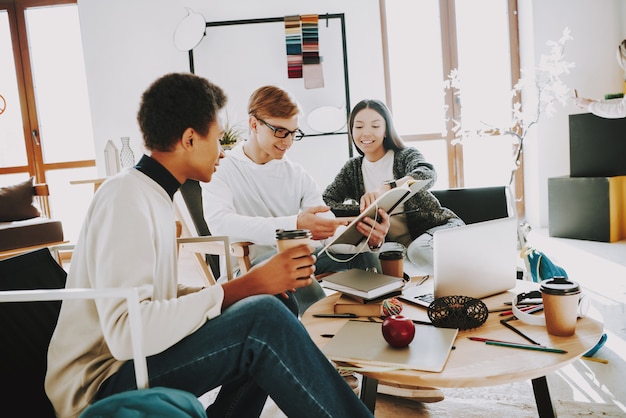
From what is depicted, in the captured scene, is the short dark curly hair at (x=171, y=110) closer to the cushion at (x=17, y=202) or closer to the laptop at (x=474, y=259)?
the laptop at (x=474, y=259)

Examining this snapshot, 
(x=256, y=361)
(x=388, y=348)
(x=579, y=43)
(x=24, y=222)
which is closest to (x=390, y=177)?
(x=388, y=348)

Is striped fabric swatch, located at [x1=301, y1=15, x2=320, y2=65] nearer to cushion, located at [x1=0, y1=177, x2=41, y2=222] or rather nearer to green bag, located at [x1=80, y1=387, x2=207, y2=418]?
cushion, located at [x1=0, y1=177, x2=41, y2=222]

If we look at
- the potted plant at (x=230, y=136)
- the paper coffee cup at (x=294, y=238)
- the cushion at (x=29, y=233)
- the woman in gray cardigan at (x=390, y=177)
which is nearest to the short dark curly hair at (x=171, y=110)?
the paper coffee cup at (x=294, y=238)

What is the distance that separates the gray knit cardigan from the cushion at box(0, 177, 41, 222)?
3.23m

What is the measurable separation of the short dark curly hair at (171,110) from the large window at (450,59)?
400 cm

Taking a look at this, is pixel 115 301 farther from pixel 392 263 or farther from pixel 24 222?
pixel 24 222

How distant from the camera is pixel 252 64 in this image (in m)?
4.68

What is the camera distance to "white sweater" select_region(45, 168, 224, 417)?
2.98 ft

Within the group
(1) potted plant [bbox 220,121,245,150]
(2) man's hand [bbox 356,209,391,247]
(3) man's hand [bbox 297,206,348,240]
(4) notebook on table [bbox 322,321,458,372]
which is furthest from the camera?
(1) potted plant [bbox 220,121,245,150]

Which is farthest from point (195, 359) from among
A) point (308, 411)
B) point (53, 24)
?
point (53, 24)

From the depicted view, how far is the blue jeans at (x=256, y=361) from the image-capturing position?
942 mm

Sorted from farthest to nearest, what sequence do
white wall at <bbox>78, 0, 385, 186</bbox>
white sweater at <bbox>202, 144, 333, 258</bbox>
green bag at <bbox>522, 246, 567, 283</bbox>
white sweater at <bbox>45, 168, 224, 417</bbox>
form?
white wall at <bbox>78, 0, 385, 186</bbox> < green bag at <bbox>522, 246, 567, 283</bbox> < white sweater at <bbox>202, 144, 333, 258</bbox> < white sweater at <bbox>45, 168, 224, 417</bbox>

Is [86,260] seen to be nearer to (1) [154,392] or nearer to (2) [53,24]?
(1) [154,392]

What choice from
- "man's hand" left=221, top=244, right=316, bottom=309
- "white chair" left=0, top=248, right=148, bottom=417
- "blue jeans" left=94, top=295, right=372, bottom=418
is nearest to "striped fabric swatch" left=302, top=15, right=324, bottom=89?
"white chair" left=0, top=248, right=148, bottom=417
